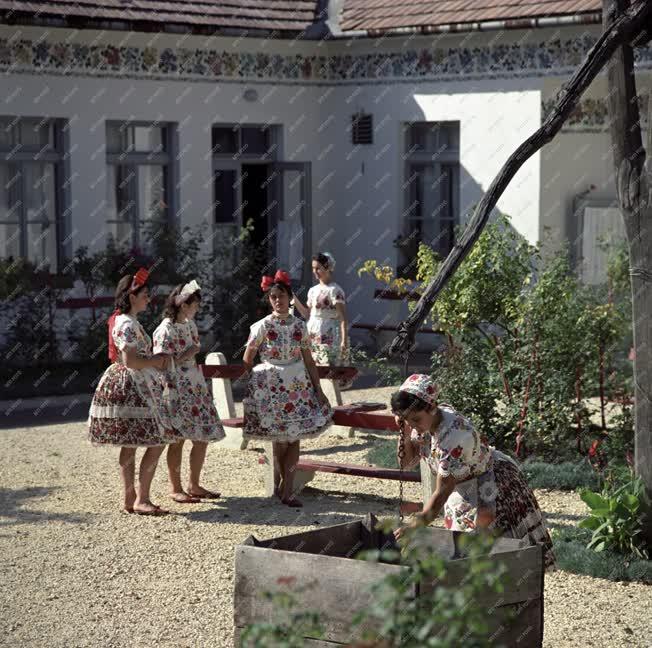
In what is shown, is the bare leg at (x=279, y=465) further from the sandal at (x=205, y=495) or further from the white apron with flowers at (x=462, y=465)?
the white apron with flowers at (x=462, y=465)

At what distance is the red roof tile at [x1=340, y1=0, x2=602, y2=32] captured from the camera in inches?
613

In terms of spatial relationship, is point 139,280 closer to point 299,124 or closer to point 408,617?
point 408,617

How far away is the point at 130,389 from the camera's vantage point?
9.07 meters

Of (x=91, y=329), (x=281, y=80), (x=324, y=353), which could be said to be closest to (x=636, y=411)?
(x=324, y=353)

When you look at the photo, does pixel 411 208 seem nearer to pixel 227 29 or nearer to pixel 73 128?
pixel 227 29

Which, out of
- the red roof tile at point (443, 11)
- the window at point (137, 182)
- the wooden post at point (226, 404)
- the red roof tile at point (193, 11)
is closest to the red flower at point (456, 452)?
the wooden post at point (226, 404)

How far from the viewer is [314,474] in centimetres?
1011

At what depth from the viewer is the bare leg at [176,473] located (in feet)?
31.4

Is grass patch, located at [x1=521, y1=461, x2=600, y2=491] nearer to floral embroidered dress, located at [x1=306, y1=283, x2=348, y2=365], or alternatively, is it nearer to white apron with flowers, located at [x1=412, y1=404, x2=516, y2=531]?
floral embroidered dress, located at [x1=306, y1=283, x2=348, y2=365]

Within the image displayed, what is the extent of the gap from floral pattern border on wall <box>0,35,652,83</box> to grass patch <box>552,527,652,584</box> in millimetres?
8587

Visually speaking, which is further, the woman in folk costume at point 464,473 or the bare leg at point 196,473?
the bare leg at point 196,473

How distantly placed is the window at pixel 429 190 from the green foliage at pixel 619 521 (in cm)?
977

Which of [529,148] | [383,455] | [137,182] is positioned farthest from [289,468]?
[137,182]

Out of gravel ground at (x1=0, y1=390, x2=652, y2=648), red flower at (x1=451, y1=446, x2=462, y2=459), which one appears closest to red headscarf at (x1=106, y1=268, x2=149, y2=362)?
gravel ground at (x1=0, y1=390, x2=652, y2=648)
